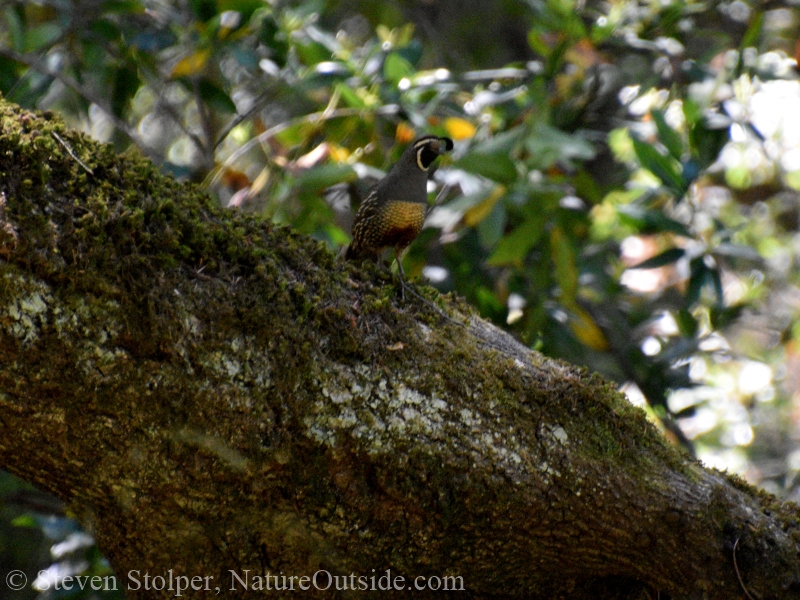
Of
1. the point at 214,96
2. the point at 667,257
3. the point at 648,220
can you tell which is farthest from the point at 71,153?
the point at 667,257

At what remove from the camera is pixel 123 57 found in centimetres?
385

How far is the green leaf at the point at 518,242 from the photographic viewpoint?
358 centimetres

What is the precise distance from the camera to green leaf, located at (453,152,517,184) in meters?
3.30

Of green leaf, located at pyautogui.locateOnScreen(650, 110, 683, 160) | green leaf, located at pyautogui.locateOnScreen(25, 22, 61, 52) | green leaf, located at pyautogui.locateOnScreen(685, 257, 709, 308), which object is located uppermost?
green leaf, located at pyautogui.locateOnScreen(25, 22, 61, 52)

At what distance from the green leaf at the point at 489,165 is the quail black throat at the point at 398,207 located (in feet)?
1.24

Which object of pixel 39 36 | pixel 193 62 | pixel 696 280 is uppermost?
pixel 39 36

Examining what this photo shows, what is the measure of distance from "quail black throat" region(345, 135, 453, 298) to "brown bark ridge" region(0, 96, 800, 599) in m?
0.65

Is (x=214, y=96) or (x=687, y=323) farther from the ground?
(x=214, y=96)

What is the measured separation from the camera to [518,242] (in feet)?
11.8

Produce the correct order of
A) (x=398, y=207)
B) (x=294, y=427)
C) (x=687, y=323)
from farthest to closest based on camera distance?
(x=687, y=323), (x=398, y=207), (x=294, y=427)

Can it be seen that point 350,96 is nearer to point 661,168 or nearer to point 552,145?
point 552,145

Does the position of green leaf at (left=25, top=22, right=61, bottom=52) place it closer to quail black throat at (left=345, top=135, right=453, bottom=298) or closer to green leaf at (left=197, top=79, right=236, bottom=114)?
green leaf at (left=197, top=79, right=236, bottom=114)

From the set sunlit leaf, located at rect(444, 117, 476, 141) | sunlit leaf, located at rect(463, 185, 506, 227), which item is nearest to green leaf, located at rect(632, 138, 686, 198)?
sunlit leaf, located at rect(463, 185, 506, 227)

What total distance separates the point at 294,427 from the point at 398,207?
4.06 feet
